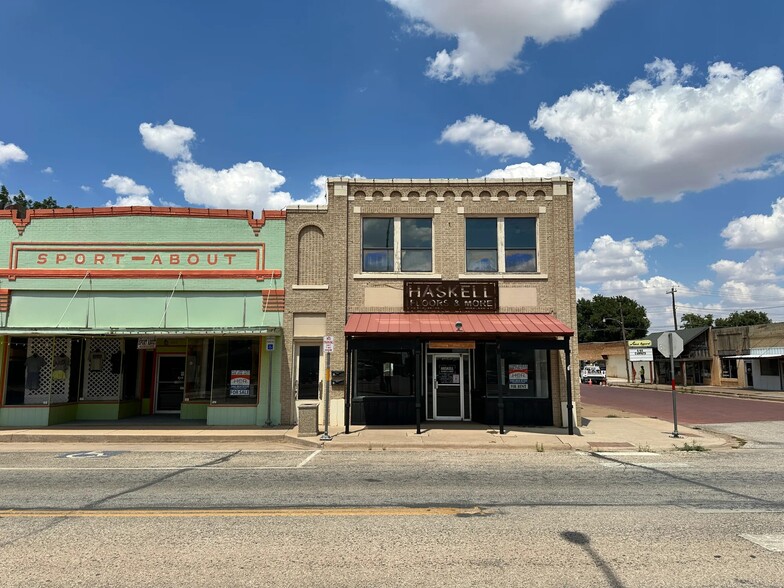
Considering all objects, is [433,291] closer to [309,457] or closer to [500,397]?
[500,397]

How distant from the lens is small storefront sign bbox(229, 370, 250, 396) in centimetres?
1620

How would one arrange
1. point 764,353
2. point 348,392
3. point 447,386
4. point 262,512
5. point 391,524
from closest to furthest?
1. point 391,524
2. point 262,512
3. point 348,392
4. point 447,386
5. point 764,353

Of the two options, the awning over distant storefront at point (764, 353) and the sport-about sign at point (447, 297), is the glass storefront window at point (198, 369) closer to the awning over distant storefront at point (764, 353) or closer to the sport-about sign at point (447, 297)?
the sport-about sign at point (447, 297)

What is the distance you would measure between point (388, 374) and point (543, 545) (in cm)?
1067

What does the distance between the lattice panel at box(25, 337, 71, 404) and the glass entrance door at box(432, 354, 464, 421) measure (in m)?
11.1

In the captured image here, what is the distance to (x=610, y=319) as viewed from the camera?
301 ft

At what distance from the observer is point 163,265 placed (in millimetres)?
16438

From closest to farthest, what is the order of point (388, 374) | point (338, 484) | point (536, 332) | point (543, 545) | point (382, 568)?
point (382, 568) < point (543, 545) < point (338, 484) < point (536, 332) < point (388, 374)

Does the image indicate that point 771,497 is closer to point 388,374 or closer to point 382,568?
point 382,568

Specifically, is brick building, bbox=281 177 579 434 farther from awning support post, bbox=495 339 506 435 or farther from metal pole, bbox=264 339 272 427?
awning support post, bbox=495 339 506 435

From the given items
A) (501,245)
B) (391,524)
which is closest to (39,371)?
(501,245)

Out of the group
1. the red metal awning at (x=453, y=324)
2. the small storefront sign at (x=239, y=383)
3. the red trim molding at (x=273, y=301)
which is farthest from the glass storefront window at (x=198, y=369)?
the red metal awning at (x=453, y=324)

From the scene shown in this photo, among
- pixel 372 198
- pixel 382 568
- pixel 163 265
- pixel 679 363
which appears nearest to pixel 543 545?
pixel 382 568

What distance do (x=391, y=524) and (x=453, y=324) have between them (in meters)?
9.51
